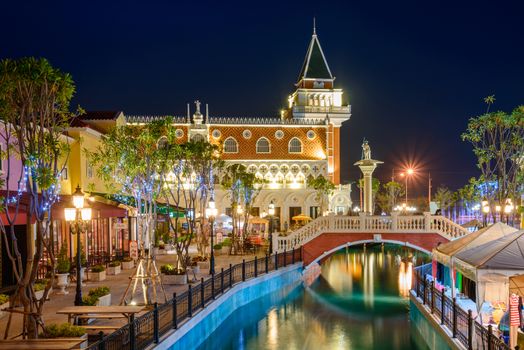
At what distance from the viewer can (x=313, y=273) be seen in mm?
35000

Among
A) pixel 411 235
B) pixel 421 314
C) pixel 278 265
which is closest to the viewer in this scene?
pixel 421 314

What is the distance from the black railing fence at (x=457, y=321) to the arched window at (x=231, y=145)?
149 feet

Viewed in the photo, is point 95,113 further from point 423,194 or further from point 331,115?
point 423,194

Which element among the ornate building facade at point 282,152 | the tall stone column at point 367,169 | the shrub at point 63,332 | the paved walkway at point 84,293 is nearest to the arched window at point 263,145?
the ornate building facade at point 282,152

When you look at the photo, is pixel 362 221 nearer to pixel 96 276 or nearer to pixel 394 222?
pixel 394 222

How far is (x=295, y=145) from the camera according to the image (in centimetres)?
6775

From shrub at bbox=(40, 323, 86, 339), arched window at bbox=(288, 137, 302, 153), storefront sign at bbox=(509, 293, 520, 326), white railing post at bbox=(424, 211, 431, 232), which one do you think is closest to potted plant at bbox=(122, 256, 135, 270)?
white railing post at bbox=(424, 211, 431, 232)

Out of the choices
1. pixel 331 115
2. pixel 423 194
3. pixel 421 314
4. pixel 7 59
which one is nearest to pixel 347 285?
pixel 421 314

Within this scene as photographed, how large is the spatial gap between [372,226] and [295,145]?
122 ft

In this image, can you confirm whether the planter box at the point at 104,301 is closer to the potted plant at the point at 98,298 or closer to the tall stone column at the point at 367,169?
the potted plant at the point at 98,298

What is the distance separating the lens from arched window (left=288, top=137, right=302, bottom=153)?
6744cm

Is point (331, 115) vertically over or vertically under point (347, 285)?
over

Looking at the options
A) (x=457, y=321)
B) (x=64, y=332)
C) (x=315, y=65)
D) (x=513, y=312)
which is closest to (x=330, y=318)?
(x=457, y=321)

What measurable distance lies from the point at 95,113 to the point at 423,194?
320ft
